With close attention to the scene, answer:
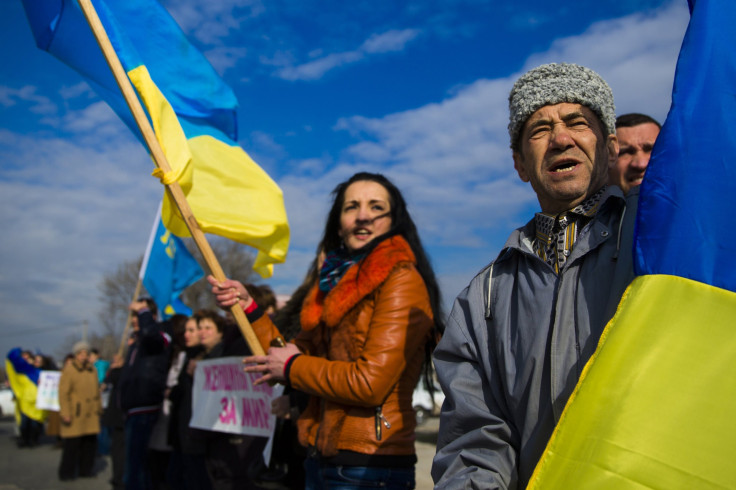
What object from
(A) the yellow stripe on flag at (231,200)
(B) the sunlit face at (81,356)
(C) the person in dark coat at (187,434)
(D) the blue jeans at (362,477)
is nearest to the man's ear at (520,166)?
(D) the blue jeans at (362,477)

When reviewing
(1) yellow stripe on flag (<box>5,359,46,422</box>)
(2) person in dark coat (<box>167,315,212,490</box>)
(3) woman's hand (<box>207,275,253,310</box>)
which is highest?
(3) woman's hand (<box>207,275,253,310</box>)

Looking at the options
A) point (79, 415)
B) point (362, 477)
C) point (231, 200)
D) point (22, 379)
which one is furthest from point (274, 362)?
point (22, 379)

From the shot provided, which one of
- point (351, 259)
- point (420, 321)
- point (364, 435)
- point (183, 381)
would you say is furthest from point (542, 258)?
point (183, 381)

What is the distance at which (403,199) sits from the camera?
11.9 ft

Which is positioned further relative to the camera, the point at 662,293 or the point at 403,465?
the point at 403,465

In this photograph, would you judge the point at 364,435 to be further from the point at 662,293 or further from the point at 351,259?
the point at 662,293

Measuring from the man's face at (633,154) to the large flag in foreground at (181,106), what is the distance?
2237 mm

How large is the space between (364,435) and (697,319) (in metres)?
1.76

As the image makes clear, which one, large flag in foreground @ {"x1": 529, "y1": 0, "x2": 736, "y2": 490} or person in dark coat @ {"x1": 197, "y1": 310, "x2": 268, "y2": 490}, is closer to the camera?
large flag in foreground @ {"x1": 529, "y1": 0, "x2": 736, "y2": 490}

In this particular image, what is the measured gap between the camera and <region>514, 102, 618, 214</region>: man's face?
1.84m

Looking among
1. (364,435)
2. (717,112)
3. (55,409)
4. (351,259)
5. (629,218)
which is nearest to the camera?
(717,112)

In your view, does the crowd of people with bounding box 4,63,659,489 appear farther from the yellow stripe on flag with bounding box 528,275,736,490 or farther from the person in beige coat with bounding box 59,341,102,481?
the person in beige coat with bounding box 59,341,102,481

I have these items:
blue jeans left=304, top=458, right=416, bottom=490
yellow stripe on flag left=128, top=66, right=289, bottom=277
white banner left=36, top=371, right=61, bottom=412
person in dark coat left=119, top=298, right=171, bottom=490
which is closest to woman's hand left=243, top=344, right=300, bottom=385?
blue jeans left=304, top=458, right=416, bottom=490

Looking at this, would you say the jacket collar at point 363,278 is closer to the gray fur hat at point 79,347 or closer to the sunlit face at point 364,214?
the sunlit face at point 364,214
